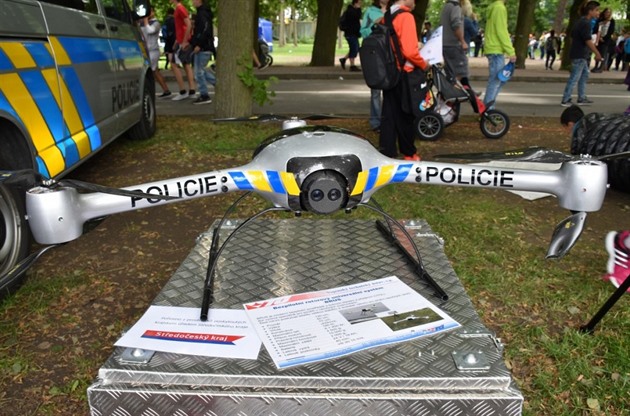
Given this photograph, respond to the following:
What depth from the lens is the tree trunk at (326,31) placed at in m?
19.1

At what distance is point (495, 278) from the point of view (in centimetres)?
352

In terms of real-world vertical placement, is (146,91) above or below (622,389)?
above

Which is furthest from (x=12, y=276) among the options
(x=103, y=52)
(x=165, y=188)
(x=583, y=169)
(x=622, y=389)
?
(x=103, y=52)

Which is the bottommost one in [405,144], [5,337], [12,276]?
[5,337]

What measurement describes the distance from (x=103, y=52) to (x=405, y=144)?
126 inches

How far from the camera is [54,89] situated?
384 centimetres

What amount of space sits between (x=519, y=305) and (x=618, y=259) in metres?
0.59

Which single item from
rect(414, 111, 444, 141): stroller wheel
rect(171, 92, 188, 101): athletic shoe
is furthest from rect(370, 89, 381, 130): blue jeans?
rect(171, 92, 188, 101): athletic shoe

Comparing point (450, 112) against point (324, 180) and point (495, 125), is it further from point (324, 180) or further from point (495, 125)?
point (324, 180)

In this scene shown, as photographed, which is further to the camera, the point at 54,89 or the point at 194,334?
the point at 54,89

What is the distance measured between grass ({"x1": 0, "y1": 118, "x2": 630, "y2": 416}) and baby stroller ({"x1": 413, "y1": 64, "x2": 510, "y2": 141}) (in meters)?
2.40

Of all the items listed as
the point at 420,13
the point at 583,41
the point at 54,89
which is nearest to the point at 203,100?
the point at 420,13

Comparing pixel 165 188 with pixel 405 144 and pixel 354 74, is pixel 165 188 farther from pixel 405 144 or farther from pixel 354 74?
pixel 354 74

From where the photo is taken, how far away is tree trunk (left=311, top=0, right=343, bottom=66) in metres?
19.1
